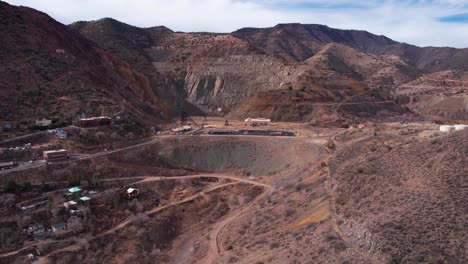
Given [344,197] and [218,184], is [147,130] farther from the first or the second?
[344,197]

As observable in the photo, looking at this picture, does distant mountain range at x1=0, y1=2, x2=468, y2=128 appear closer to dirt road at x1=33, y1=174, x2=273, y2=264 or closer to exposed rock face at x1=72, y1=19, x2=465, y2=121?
exposed rock face at x1=72, y1=19, x2=465, y2=121

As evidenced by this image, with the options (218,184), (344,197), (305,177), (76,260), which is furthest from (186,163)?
(344,197)

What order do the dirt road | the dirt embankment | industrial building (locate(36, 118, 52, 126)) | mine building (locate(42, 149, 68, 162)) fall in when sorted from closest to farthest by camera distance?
the dirt road < mine building (locate(42, 149, 68, 162)) < industrial building (locate(36, 118, 52, 126)) < the dirt embankment

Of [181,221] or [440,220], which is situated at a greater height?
[440,220]

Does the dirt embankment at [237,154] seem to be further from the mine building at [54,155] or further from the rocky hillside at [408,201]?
the rocky hillside at [408,201]

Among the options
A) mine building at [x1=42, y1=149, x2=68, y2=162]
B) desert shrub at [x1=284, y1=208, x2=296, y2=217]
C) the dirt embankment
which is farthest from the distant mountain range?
desert shrub at [x1=284, y1=208, x2=296, y2=217]

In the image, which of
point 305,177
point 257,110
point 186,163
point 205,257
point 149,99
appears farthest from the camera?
point 149,99
